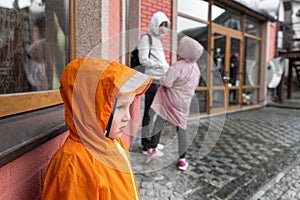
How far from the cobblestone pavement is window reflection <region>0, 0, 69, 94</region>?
1.25 metres

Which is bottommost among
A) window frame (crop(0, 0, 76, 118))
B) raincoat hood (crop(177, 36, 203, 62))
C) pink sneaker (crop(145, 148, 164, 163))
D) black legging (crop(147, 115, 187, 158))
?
pink sneaker (crop(145, 148, 164, 163))

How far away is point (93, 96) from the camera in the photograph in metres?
0.98

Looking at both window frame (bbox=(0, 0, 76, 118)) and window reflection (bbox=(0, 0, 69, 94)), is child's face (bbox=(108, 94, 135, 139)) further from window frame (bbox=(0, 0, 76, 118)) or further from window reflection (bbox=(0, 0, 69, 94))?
window reflection (bbox=(0, 0, 69, 94))

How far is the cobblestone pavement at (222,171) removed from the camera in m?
2.27

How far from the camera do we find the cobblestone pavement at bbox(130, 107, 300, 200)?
89.5 inches

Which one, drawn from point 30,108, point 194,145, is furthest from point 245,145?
point 30,108

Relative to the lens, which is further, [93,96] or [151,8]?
[151,8]

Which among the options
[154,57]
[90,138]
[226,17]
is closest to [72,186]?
[90,138]

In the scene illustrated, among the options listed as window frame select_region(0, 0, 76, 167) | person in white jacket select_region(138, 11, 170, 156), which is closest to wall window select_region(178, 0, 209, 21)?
person in white jacket select_region(138, 11, 170, 156)

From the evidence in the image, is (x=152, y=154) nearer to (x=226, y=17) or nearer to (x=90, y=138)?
(x=90, y=138)

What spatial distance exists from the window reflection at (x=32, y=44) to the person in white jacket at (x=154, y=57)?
28.8 inches

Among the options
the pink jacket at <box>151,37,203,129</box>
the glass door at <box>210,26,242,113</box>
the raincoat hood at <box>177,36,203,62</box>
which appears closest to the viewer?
the raincoat hood at <box>177,36,203,62</box>

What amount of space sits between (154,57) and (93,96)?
165 centimetres

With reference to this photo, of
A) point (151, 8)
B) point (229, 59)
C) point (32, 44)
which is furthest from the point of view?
point (229, 59)
